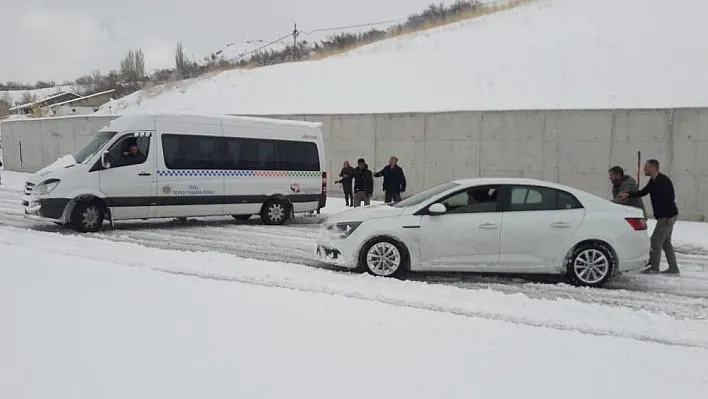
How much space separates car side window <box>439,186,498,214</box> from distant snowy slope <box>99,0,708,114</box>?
55.2 feet

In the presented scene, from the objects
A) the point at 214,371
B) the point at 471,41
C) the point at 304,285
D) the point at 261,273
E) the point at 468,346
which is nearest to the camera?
the point at 214,371

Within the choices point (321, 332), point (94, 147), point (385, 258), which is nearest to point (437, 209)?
point (385, 258)

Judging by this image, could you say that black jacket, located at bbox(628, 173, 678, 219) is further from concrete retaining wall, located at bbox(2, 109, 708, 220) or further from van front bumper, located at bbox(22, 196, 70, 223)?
van front bumper, located at bbox(22, 196, 70, 223)

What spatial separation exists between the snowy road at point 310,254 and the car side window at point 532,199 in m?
1.05

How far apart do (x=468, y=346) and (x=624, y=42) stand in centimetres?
2953

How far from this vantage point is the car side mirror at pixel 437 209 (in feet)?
27.5

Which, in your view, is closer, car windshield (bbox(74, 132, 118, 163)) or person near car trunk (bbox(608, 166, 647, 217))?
person near car trunk (bbox(608, 166, 647, 217))

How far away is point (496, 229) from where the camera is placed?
27.3 ft

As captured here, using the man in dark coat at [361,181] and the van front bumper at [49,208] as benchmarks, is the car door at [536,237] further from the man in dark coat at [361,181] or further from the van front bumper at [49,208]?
the van front bumper at [49,208]

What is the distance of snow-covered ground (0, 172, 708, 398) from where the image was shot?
435cm

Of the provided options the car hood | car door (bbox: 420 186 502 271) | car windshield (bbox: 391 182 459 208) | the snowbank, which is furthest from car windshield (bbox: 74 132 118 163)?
car door (bbox: 420 186 502 271)

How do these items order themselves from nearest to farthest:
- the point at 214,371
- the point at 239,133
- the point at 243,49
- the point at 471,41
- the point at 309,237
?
the point at 214,371, the point at 309,237, the point at 239,133, the point at 471,41, the point at 243,49

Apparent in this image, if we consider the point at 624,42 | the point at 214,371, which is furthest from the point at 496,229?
the point at 624,42

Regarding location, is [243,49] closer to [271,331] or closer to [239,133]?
[239,133]
